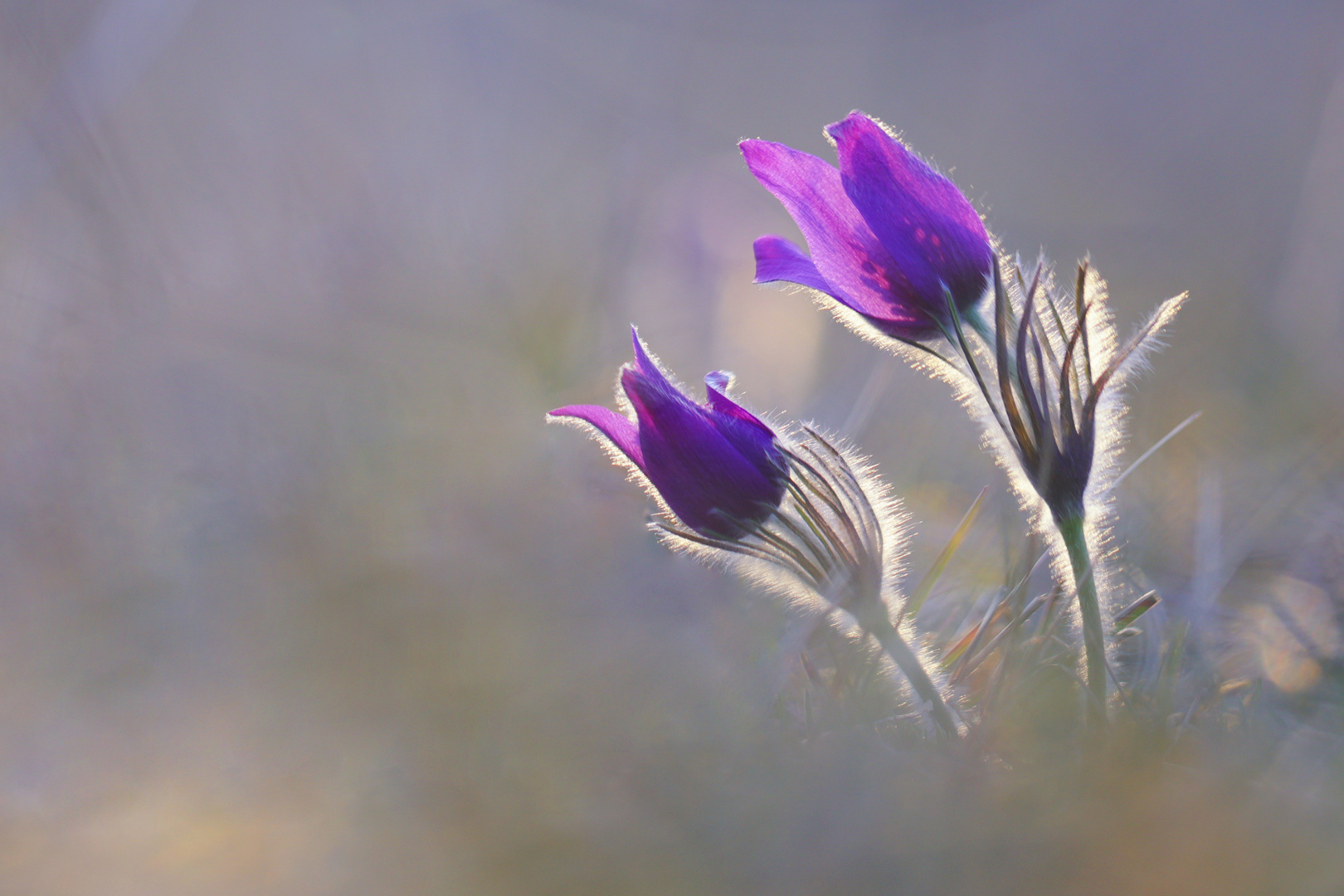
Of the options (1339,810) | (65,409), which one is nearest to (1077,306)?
(1339,810)

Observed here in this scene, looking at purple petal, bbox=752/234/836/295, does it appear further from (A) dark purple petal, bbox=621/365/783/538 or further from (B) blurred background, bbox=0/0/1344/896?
(B) blurred background, bbox=0/0/1344/896

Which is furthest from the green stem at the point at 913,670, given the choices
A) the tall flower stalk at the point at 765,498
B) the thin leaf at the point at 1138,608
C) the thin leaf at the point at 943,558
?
the thin leaf at the point at 1138,608

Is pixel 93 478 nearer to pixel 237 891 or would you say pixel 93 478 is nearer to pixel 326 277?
pixel 326 277

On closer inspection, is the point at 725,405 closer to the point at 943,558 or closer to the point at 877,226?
the point at 877,226

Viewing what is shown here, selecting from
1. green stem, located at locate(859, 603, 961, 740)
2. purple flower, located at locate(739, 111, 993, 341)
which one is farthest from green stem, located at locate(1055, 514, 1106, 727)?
purple flower, located at locate(739, 111, 993, 341)

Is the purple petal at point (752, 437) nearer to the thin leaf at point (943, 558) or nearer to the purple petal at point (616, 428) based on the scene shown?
the purple petal at point (616, 428)

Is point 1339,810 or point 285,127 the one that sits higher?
point 285,127

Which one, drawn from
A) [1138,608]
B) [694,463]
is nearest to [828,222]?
[694,463]
